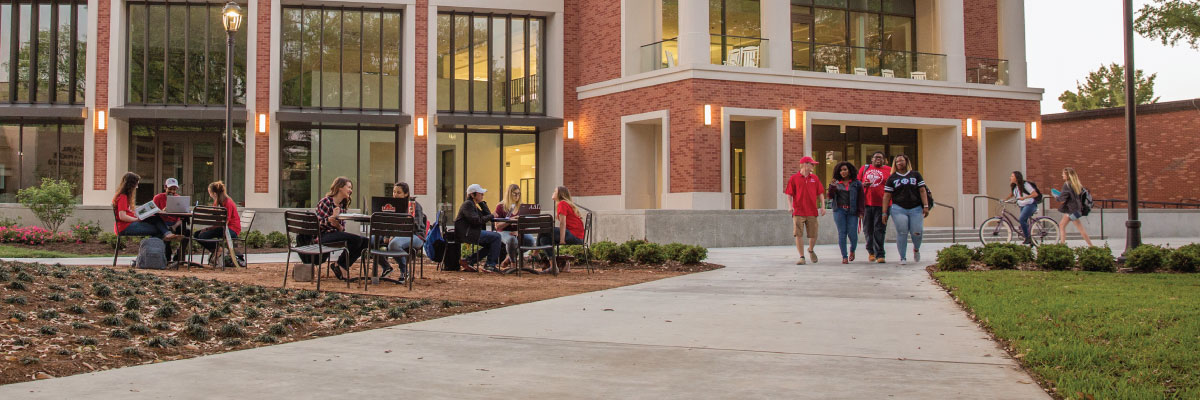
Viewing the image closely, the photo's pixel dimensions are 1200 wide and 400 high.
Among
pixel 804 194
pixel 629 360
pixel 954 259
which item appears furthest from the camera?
pixel 804 194

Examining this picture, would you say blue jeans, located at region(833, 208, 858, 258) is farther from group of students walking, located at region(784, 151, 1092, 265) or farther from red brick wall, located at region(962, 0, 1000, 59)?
red brick wall, located at region(962, 0, 1000, 59)

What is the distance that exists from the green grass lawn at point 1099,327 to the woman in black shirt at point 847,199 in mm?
3275

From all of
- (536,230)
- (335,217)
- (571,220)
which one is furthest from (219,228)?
(571,220)

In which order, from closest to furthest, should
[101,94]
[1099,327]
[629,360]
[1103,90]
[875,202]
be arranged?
1. [629,360]
2. [1099,327]
3. [875,202]
4. [101,94]
5. [1103,90]

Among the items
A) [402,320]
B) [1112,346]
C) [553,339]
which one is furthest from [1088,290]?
[402,320]

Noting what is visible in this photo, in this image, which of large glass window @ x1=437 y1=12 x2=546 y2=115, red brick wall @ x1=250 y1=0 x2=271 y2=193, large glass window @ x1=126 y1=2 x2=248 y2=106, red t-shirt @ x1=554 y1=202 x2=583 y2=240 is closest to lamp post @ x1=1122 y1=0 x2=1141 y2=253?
red t-shirt @ x1=554 y1=202 x2=583 y2=240

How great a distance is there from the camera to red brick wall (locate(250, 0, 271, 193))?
25.8m

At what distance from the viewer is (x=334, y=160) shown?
88.3 feet

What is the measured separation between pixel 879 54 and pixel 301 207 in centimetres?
1719

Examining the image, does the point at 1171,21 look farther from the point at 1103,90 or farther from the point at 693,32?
the point at 1103,90

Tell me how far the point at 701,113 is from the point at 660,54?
2344 millimetres

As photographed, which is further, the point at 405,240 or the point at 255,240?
the point at 255,240

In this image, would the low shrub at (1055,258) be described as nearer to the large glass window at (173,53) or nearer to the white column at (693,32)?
the white column at (693,32)

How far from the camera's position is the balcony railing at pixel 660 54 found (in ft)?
79.3
